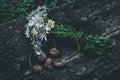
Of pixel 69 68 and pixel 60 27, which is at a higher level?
pixel 60 27

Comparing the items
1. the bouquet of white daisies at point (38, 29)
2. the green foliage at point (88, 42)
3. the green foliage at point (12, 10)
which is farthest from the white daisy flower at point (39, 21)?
the green foliage at point (12, 10)

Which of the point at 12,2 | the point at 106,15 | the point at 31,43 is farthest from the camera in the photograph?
the point at 12,2

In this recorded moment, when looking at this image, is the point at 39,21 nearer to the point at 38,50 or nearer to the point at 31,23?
the point at 31,23

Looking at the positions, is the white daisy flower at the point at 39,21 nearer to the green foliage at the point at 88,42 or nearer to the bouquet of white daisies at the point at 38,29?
the bouquet of white daisies at the point at 38,29

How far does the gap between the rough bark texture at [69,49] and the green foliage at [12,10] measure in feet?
3.79

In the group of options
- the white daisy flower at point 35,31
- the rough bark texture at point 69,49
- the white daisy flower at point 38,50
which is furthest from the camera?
the white daisy flower at point 35,31

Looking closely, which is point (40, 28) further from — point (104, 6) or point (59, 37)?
point (104, 6)

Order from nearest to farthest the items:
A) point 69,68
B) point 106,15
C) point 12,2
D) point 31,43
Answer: point 69,68, point 31,43, point 106,15, point 12,2

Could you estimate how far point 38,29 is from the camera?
345 cm

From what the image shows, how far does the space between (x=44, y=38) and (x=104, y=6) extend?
0.91m

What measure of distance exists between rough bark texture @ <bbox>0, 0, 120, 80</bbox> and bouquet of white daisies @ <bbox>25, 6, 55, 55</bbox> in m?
0.09

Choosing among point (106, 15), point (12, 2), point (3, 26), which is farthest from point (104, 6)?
point (12, 2)

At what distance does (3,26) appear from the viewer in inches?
150

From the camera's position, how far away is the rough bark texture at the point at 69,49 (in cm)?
320
